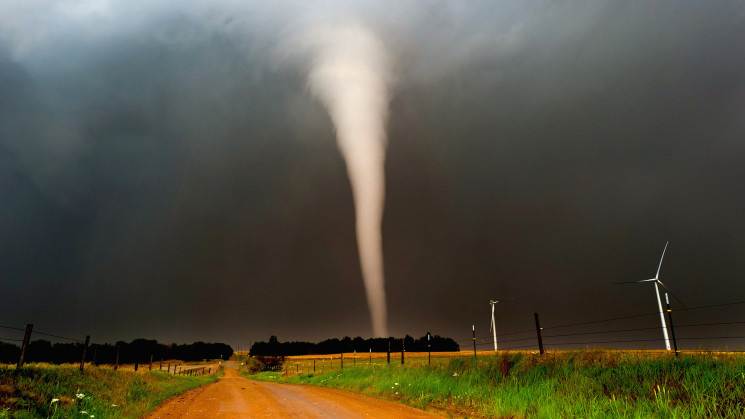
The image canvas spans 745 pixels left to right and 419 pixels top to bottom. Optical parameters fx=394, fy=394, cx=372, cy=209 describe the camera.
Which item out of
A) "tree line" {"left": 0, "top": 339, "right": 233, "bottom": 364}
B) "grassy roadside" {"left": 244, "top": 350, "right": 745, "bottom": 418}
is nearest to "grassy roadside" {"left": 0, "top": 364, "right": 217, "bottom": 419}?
"grassy roadside" {"left": 244, "top": 350, "right": 745, "bottom": 418}

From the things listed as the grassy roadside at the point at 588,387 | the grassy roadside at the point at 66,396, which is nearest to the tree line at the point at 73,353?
the grassy roadside at the point at 66,396

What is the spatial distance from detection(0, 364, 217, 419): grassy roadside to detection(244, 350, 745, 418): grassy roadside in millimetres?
12387

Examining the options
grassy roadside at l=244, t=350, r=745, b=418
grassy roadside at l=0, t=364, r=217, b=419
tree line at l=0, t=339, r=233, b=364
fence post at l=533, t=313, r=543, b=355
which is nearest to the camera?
grassy roadside at l=244, t=350, r=745, b=418

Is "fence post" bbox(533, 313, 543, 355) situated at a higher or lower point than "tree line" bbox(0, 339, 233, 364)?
higher

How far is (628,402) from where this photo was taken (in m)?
11.2

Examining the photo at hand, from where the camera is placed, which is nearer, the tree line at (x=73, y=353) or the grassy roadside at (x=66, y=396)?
the grassy roadside at (x=66, y=396)

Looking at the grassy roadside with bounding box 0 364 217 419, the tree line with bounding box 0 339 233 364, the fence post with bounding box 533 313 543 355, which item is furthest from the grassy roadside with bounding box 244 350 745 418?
the tree line with bounding box 0 339 233 364

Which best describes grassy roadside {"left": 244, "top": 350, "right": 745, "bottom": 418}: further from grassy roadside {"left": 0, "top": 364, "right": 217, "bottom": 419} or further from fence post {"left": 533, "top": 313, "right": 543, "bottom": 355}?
grassy roadside {"left": 0, "top": 364, "right": 217, "bottom": 419}

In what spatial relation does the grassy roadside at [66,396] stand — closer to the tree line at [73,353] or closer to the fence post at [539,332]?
the fence post at [539,332]

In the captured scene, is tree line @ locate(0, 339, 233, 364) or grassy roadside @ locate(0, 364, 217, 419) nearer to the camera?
grassy roadside @ locate(0, 364, 217, 419)

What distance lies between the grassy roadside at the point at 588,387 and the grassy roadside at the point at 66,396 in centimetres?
1239

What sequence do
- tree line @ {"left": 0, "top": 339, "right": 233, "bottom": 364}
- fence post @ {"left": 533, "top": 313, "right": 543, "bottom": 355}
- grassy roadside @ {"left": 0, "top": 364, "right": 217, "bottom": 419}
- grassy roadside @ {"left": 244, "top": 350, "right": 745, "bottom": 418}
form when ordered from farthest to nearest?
1. tree line @ {"left": 0, "top": 339, "right": 233, "bottom": 364}
2. fence post @ {"left": 533, "top": 313, "right": 543, "bottom": 355}
3. grassy roadside @ {"left": 0, "top": 364, "right": 217, "bottom": 419}
4. grassy roadside @ {"left": 244, "top": 350, "right": 745, "bottom": 418}

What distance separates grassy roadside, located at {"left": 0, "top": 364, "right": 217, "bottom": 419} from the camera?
12.9 metres

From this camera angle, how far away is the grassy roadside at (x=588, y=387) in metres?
10.1
